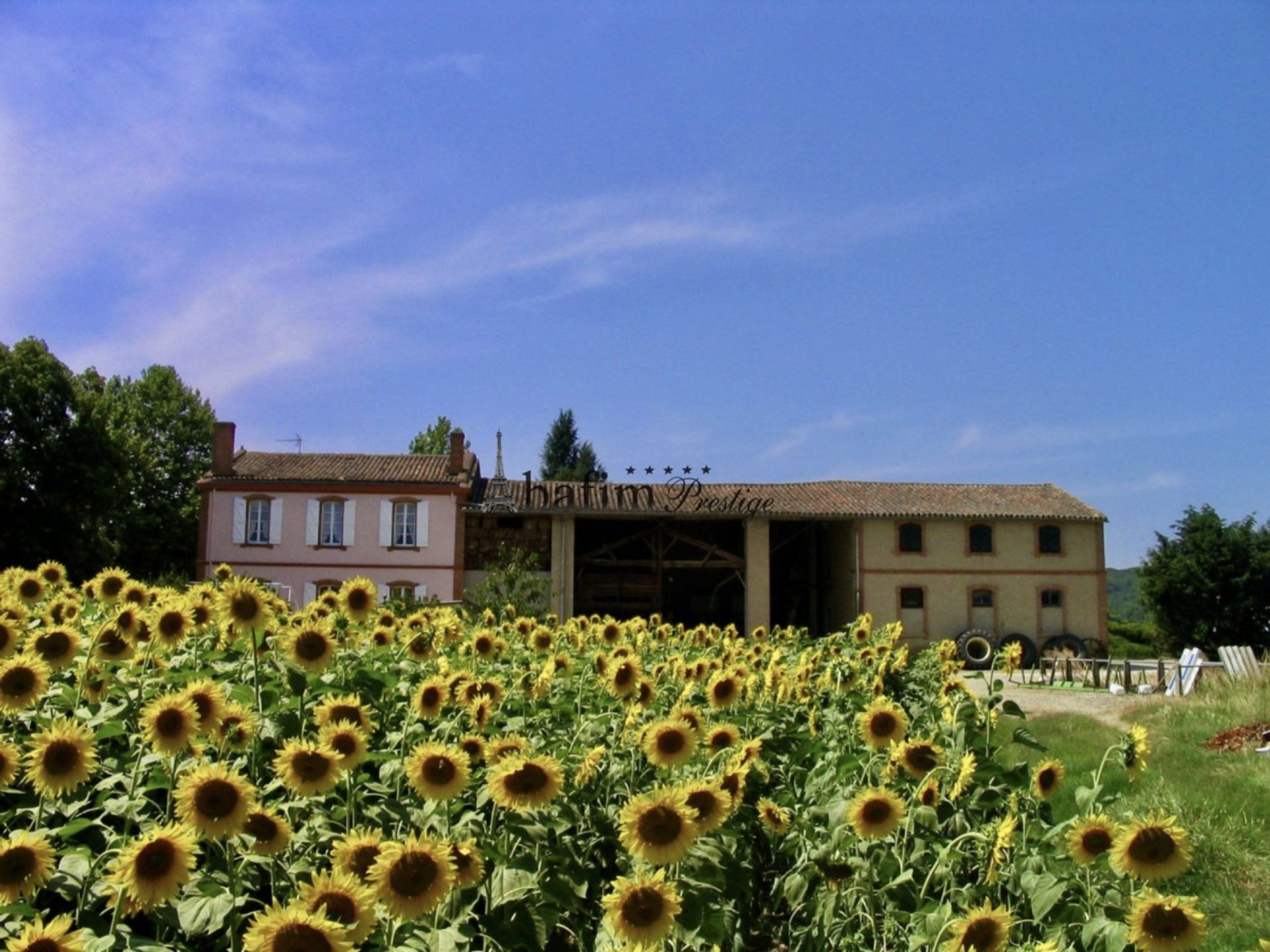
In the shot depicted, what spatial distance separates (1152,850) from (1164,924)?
257mm

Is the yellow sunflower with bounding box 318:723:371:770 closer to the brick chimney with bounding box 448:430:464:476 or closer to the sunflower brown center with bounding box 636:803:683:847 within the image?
the sunflower brown center with bounding box 636:803:683:847

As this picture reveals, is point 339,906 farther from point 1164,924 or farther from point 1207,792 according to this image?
point 1207,792

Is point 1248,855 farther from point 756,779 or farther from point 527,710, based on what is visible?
point 527,710

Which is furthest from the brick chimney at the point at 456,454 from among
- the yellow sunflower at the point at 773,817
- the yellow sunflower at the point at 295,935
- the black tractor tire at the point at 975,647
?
the yellow sunflower at the point at 295,935

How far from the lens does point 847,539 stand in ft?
121

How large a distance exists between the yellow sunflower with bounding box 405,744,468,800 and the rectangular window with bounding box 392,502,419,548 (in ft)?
108

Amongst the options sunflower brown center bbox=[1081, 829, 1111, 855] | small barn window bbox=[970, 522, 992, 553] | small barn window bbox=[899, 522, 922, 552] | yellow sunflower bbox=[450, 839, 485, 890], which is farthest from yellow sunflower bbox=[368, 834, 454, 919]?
small barn window bbox=[970, 522, 992, 553]

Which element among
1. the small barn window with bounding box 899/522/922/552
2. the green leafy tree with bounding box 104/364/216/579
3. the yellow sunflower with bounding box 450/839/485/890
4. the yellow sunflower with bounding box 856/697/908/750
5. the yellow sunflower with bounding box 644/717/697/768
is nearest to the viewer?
the yellow sunflower with bounding box 450/839/485/890

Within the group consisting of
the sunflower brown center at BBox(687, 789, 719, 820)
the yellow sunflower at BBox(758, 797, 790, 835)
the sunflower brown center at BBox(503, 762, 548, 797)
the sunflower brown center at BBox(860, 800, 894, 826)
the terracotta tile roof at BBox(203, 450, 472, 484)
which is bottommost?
the yellow sunflower at BBox(758, 797, 790, 835)

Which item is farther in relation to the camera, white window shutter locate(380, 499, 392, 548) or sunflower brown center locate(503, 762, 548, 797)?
white window shutter locate(380, 499, 392, 548)

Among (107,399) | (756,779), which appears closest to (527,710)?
(756,779)

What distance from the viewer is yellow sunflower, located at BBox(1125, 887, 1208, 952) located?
245cm

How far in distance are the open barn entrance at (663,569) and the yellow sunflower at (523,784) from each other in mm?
31998

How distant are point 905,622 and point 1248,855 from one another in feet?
95.1
